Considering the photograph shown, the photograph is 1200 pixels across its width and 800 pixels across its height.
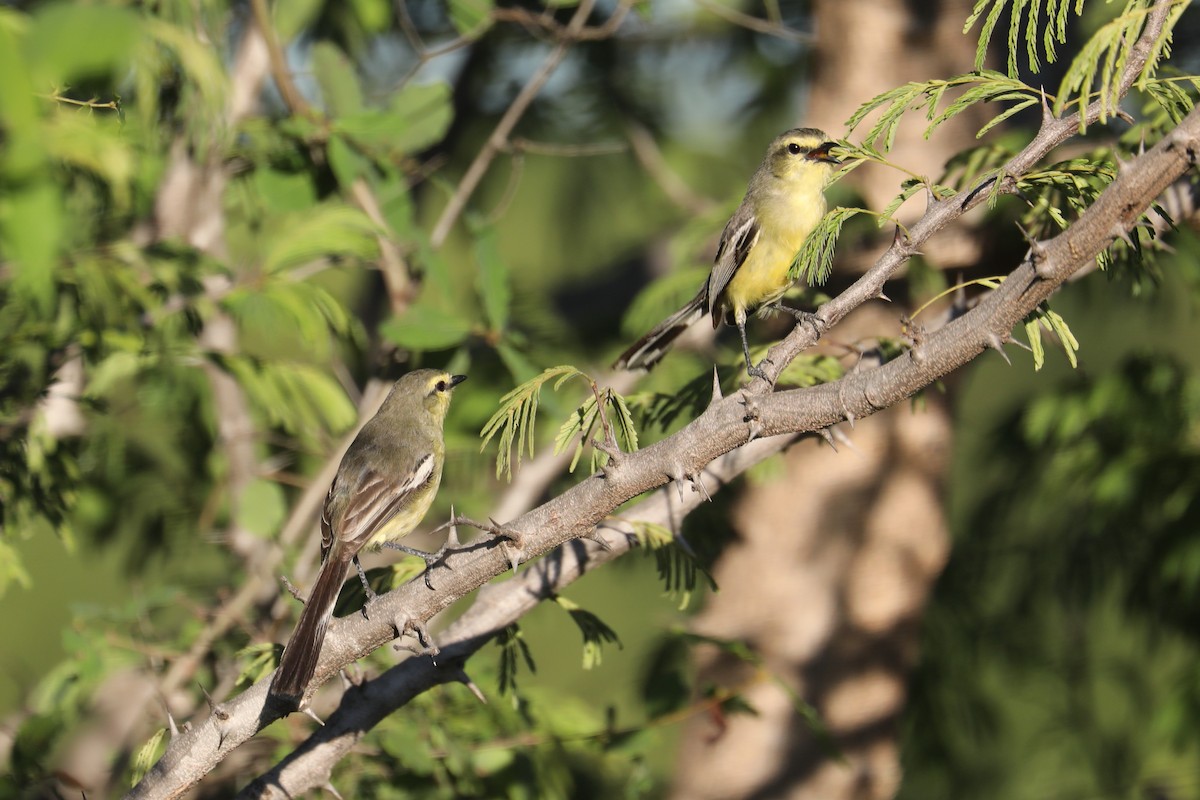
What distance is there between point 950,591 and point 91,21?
7.08m


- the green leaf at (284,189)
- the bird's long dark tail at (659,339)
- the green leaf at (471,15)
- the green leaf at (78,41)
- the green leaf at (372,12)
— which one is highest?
the green leaf at (471,15)

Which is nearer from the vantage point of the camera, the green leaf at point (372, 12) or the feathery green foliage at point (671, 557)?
the feathery green foliage at point (671, 557)

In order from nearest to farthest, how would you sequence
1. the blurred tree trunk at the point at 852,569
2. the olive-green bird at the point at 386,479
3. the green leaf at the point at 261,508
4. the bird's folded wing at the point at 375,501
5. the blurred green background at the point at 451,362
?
the olive-green bird at the point at 386,479 < the bird's folded wing at the point at 375,501 < the blurred green background at the point at 451,362 < the green leaf at the point at 261,508 < the blurred tree trunk at the point at 852,569

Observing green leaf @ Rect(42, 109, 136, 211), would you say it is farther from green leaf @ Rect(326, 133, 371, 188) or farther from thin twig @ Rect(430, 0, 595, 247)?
thin twig @ Rect(430, 0, 595, 247)

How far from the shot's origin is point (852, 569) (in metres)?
6.27

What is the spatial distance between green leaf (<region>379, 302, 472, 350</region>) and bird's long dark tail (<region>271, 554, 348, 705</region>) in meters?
1.41

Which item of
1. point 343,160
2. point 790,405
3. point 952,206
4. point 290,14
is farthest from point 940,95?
point 290,14

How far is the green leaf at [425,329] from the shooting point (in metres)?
4.62

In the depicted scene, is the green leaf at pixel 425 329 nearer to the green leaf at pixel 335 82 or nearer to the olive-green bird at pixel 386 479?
the olive-green bird at pixel 386 479

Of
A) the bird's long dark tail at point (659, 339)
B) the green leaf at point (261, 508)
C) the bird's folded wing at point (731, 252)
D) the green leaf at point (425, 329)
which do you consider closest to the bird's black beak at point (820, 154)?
the bird's folded wing at point (731, 252)

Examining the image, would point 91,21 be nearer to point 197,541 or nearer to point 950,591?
point 197,541

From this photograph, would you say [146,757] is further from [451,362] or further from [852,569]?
[852,569]

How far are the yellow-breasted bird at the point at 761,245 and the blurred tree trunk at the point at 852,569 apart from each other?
1.43m

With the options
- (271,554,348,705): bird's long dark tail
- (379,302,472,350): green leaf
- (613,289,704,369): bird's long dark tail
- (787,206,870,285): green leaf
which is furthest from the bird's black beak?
(271,554,348,705): bird's long dark tail
